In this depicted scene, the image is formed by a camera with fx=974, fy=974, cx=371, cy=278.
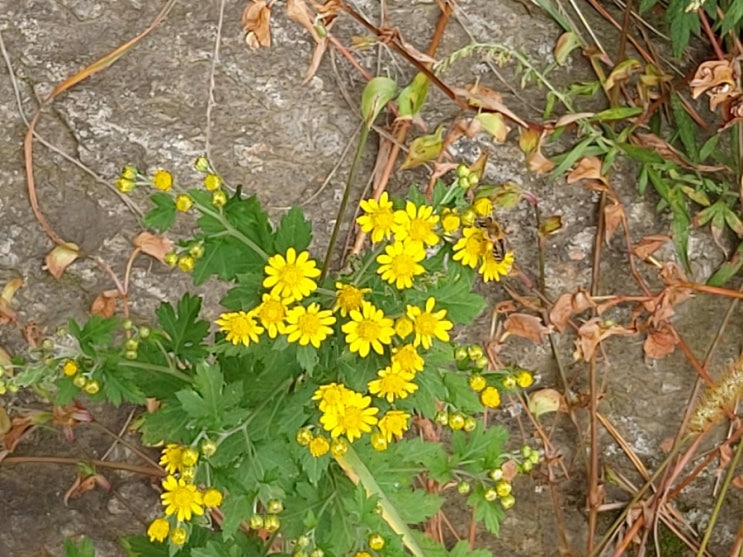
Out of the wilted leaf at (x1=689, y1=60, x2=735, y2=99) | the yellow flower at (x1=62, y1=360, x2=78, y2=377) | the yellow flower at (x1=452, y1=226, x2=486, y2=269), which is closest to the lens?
the yellow flower at (x1=452, y1=226, x2=486, y2=269)

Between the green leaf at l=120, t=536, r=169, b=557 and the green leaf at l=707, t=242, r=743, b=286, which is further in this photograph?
the green leaf at l=707, t=242, r=743, b=286

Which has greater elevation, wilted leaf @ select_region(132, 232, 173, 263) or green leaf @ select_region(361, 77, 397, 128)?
green leaf @ select_region(361, 77, 397, 128)

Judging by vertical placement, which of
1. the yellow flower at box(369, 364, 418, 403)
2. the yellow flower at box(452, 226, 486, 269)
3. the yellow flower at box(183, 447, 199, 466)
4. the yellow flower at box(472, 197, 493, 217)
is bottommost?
the yellow flower at box(183, 447, 199, 466)

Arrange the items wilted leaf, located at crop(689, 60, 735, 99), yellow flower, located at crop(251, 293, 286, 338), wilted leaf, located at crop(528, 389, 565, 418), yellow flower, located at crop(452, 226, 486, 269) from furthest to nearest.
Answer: wilted leaf, located at crop(528, 389, 565, 418) → wilted leaf, located at crop(689, 60, 735, 99) → yellow flower, located at crop(452, 226, 486, 269) → yellow flower, located at crop(251, 293, 286, 338)

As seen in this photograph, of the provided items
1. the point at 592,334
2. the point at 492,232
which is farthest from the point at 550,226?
the point at 492,232

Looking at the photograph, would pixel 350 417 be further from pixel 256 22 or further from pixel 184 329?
pixel 256 22

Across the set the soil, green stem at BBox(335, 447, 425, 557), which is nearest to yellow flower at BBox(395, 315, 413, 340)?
green stem at BBox(335, 447, 425, 557)

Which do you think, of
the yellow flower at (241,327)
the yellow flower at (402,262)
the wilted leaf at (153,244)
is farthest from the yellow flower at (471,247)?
the wilted leaf at (153,244)

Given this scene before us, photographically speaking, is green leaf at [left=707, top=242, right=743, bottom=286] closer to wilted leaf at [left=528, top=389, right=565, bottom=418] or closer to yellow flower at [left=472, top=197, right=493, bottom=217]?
wilted leaf at [left=528, top=389, right=565, bottom=418]
